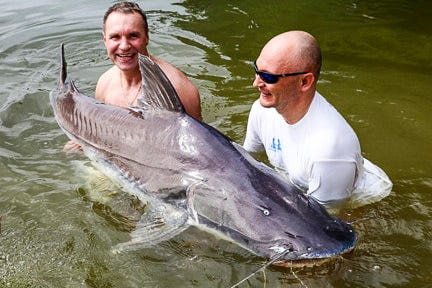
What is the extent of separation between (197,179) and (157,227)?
0.41 metres

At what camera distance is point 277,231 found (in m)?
2.50

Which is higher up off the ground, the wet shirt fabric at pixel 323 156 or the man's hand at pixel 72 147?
the wet shirt fabric at pixel 323 156

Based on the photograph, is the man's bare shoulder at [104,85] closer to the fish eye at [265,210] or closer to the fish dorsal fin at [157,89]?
the fish dorsal fin at [157,89]

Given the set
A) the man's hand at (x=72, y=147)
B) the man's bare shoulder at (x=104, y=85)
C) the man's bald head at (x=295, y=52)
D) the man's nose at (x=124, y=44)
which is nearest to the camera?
the man's bald head at (x=295, y=52)

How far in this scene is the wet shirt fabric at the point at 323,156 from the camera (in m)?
2.88

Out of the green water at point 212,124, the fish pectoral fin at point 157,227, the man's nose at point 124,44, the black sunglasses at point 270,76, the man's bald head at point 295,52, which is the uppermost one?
the man's bald head at point 295,52

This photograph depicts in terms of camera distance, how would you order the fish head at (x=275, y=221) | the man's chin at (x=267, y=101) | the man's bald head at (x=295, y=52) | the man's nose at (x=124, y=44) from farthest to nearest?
the man's nose at (x=124, y=44)
the man's chin at (x=267, y=101)
the man's bald head at (x=295, y=52)
the fish head at (x=275, y=221)

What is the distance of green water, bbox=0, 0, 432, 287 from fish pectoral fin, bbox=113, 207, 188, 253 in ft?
0.73

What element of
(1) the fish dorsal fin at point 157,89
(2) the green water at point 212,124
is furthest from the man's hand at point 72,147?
(1) the fish dorsal fin at point 157,89

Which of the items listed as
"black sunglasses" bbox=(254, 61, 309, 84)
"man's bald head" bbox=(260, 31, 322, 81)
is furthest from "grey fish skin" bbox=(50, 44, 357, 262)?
"man's bald head" bbox=(260, 31, 322, 81)

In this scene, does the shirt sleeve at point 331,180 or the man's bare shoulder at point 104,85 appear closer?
the shirt sleeve at point 331,180

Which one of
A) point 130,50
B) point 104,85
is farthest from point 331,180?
point 104,85

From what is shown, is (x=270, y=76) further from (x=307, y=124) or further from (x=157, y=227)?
(x=157, y=227)

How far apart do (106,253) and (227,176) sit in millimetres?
1070
